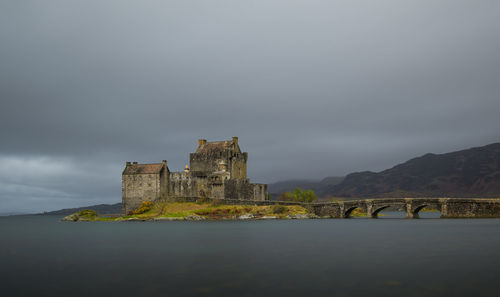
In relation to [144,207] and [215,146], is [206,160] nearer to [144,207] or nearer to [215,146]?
[215,146]

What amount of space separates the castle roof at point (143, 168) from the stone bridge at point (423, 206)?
3376 cm

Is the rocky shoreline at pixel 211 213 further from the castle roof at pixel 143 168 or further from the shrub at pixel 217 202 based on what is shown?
the castle roof at pixel 143 168

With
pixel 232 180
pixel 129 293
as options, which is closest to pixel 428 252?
pixel 129 293

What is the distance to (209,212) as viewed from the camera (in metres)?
85.1

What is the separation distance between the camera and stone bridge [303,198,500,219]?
242 feet

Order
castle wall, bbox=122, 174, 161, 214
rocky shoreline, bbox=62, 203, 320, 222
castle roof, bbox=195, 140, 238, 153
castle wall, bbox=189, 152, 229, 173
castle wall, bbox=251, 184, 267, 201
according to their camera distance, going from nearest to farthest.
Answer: rocky shoreline, bbox=62, 203, 320, 222 → castle wall, bbox=122, 174, 161, 214 → castle wall, bbox=251, 184, 267, 201 → castle wall, bbox=189, 152, 229, 173 → castle roof, bbox=195, 140, 238, 153

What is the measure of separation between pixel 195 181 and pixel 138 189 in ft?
41.8

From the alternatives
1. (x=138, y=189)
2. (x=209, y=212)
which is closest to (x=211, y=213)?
(x=209, y=212)

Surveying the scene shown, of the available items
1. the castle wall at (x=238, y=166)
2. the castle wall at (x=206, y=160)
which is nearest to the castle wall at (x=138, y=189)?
the castle wall at (x=206, y=160)

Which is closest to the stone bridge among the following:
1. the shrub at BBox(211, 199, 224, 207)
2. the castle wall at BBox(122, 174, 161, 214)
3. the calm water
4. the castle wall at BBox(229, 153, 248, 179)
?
the shrub at BBox(211, 199, 224, 207)

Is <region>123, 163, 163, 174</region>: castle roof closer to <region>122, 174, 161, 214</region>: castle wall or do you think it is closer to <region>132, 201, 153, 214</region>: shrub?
<region>122, 174, 161, 214</region>: castle wall

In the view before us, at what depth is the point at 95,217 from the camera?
101m

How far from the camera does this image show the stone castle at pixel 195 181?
302 feet

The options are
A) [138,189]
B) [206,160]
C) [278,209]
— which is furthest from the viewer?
[206,160]
